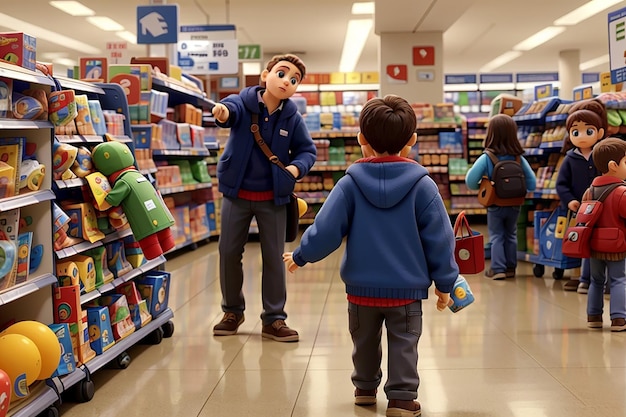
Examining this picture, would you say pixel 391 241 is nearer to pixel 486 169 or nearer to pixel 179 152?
pixel 486 169

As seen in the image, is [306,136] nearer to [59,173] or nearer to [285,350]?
[285,350]

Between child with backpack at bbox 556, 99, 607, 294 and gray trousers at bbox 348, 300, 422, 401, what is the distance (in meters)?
2.79

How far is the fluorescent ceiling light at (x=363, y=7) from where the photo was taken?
12998 mm

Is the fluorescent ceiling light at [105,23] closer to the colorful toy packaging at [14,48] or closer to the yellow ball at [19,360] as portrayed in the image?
the colorful toy packaging at [14,48]

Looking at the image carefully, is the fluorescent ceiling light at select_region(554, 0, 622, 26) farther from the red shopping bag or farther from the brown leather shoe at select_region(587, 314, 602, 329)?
the red shopping bag

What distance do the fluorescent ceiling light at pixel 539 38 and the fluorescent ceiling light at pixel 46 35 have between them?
10.7 meters

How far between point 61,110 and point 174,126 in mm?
Answer: 5001

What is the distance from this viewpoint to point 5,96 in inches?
111

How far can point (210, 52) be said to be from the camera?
11.2 m

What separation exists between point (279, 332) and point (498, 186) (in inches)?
113

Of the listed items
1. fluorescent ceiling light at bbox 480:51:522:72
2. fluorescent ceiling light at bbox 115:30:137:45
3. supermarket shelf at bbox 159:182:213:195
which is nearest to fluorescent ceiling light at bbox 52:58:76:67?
fluorescent ceiling light at bbox 115:30:137:45

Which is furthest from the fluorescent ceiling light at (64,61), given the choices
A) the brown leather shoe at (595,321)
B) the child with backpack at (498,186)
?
the brown leather shoe at (595,321)

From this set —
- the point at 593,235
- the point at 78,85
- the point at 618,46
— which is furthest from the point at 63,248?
the point at 618,46

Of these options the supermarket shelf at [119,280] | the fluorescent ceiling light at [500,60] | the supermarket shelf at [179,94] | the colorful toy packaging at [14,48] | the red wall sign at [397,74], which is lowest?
the supermarket shelf at [119,280]
